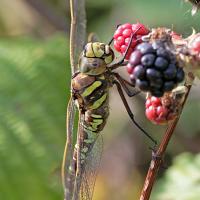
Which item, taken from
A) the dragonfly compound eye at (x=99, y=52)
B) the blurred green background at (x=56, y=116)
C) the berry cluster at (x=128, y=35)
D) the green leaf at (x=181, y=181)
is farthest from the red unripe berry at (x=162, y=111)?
the green leaf at (x=181, y=181)

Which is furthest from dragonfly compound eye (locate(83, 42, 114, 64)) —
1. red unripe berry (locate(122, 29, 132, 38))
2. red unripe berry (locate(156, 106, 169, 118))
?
red unripe berry (locate(156, 106, 169, 118))

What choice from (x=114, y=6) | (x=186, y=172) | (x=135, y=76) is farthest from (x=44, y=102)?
(x=135, y=76)

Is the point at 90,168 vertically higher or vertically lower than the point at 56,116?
lower

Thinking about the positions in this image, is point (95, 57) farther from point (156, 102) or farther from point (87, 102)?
point (156, 102)

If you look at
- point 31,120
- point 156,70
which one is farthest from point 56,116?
point 156,70

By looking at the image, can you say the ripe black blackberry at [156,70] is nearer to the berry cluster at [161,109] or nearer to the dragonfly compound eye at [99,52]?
the berry cluster at [161,109]

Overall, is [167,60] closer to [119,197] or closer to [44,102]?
[44,102]
